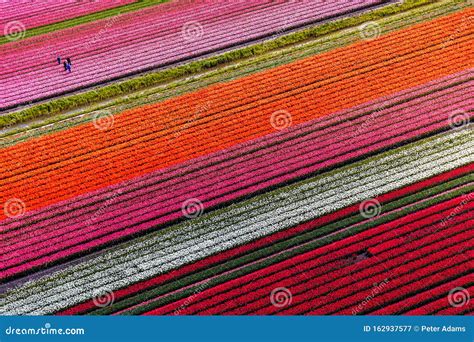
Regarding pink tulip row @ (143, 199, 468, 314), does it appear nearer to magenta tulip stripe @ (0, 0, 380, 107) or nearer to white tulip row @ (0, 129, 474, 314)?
white tulip row @ (0, 129, 474, 314)

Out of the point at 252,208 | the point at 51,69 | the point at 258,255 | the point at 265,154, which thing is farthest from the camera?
the point at 51,69

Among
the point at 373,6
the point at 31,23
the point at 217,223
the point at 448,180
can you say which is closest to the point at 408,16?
the point at 373,6

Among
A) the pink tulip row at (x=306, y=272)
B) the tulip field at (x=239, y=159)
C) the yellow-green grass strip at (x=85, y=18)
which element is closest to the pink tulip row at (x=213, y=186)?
the tulip field at (x=239, y=159)

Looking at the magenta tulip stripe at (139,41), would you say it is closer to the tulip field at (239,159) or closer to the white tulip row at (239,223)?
the tulip field at (239,159)

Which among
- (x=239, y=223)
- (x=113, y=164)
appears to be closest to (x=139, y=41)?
(x=113, y=164)

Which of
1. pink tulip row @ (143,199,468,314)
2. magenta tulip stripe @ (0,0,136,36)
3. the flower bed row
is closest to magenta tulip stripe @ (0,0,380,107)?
magenta tulip stripe @ (0,0,136,36)

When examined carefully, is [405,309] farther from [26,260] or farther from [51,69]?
[51,69]
